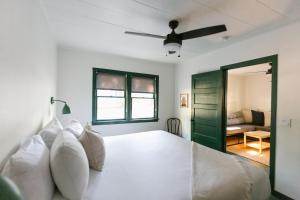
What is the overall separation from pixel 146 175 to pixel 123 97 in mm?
2909

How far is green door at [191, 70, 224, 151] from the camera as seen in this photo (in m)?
3.33

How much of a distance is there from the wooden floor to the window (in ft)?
7.68

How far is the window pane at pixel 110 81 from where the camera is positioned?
12.7ft

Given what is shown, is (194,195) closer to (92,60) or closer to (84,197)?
(84,197)

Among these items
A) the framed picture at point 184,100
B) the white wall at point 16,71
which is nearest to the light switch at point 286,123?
the framed picture at point 184,100

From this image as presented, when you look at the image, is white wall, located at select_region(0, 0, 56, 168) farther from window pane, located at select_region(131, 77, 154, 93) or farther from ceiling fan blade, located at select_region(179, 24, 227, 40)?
window pane, located at select_region(131, 77, 154, 93)

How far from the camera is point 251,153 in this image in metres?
4.03

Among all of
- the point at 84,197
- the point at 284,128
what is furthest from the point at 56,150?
the point at 284,128

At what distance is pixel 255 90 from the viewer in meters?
6.19

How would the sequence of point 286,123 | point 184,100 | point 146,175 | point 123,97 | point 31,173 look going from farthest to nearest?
point 184,100
point 123,97
point 286,123
point 146,175
point 31,173

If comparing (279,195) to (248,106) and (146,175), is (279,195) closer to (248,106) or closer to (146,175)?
(146,175)

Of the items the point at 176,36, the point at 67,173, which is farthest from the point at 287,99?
the point at 67,173

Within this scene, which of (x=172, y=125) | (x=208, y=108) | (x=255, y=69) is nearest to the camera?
(x=208, y=108)

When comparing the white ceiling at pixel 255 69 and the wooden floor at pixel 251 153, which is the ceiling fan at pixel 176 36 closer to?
the wooden floor at pixel 251 153
